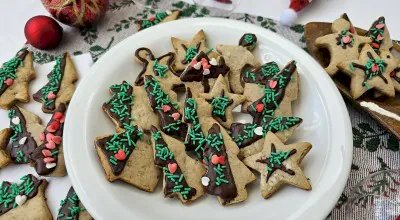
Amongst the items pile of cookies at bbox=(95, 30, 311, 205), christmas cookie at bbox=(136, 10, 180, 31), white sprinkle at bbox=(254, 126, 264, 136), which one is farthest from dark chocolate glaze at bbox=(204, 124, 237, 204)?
christmas cookie at bbox=(136, 10, 180, 31)

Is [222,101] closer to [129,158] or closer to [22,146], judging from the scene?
[129,158]

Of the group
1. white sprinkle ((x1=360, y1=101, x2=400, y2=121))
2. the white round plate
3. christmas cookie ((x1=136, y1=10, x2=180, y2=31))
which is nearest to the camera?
the white round plate

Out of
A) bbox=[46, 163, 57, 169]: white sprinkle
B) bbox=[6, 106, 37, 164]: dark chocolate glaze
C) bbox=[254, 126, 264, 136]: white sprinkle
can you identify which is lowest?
bbox=[6, 106, 37, 164]: dark chocolate glaze

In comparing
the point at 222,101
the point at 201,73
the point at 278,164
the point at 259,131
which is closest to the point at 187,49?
the point at 201,73

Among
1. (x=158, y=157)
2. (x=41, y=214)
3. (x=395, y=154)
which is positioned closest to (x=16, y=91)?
(x=41, y=214)

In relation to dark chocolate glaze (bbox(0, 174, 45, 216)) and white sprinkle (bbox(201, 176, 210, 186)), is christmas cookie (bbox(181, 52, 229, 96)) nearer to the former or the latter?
white sprinkle (bbox(201, 176, 210, 186))

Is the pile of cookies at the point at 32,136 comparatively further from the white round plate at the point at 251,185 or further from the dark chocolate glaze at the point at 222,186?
the dark chocolate glaze at the point at 222,186
